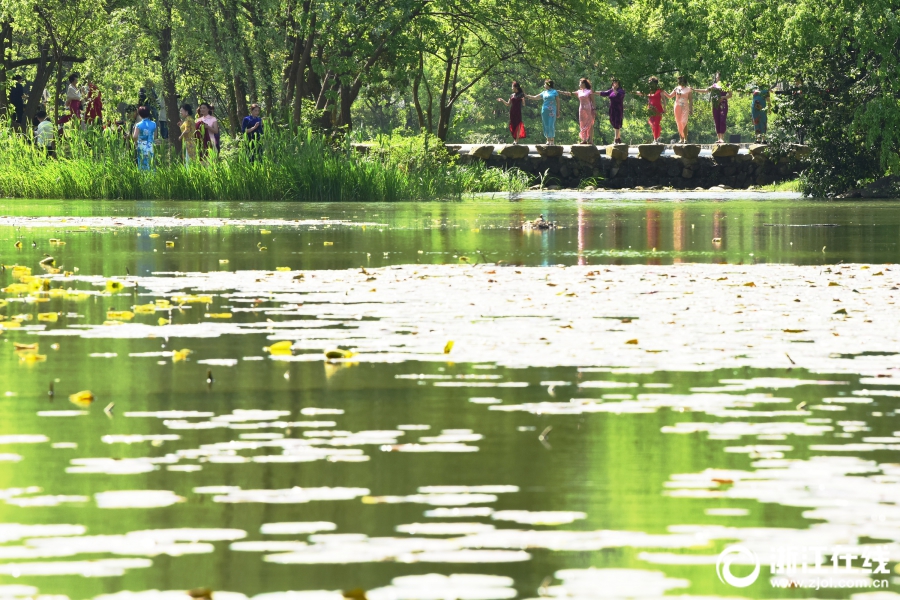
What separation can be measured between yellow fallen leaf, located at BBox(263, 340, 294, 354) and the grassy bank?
22.4 m

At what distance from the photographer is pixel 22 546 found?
4.33 m

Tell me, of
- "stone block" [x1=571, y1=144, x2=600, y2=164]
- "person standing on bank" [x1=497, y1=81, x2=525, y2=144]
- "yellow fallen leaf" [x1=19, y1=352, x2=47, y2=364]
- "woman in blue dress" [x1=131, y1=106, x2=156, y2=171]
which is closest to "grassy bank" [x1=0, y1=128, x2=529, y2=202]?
"woman in blue dress" [x1=131, y1=106, x2=156, y2=171]

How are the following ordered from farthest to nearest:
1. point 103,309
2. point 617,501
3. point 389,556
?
point 103,309
point 617,501
point 389,556

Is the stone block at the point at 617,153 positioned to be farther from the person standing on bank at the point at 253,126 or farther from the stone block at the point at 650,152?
the person standing on bank at the point at 253,126

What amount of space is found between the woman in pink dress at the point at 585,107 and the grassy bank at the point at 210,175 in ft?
41.2

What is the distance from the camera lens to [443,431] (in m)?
6.05

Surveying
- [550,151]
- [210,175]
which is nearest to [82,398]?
[210,175]

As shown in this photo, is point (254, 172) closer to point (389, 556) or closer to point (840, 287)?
point (840, 287)

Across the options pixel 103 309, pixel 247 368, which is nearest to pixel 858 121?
pixel 103 309

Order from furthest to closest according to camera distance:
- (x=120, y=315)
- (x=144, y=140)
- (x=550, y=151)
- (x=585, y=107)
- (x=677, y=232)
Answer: (x=550, y=151)
(x=585, y=107)
(x=144, y=140)
(x=677, y=232)
(x=120, y=315)

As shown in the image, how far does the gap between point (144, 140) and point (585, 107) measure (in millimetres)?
16217

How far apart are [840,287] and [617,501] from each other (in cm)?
771

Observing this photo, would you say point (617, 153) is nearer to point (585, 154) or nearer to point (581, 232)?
point (585, 154)

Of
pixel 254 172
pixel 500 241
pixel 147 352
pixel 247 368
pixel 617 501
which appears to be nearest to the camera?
pixel 617 501
